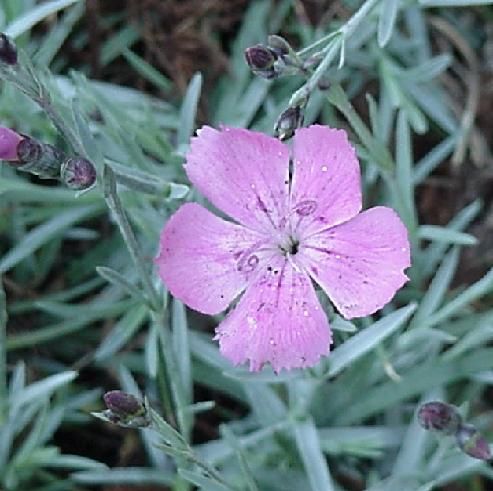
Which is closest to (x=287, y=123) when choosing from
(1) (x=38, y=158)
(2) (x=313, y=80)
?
(2) (x=313, y=80)

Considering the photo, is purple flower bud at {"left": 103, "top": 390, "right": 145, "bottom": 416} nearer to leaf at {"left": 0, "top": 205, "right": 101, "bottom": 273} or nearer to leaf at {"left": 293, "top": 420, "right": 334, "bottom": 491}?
leaf at {"left": 293, "top": 420, "right": 334, "bottom": 491}

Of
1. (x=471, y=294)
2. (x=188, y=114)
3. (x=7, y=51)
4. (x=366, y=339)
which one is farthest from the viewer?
(x=188, y=114)

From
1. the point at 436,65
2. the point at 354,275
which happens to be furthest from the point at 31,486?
the point at 436,65

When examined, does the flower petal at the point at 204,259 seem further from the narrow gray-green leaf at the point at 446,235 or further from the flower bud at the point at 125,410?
the narrow gray-green leaf at the point at 446,235

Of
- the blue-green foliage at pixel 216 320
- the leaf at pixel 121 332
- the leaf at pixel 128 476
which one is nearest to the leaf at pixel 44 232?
the blue-green foliage at pixel 216 320

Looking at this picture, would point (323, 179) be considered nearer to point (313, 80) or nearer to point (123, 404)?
point (313, 80)
